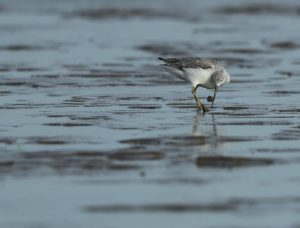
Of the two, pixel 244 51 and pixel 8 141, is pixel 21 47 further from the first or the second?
pixel 8 141

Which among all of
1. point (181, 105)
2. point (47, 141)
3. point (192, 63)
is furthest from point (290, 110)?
point (47, 141)

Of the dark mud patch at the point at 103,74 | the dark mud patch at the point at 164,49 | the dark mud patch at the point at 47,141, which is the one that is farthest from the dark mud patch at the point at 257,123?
the dark mud patch at the point at 164,49

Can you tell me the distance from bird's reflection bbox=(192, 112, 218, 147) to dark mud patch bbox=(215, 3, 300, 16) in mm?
25557

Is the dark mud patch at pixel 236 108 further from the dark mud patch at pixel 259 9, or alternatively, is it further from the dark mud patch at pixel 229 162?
the dark mud patch at pixel 259 9

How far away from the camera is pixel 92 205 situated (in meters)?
10.0

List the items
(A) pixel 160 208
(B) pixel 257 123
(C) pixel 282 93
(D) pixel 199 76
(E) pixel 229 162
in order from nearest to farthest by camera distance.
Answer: (A) pixel 160 208, (E) pixel 229 162, (B) pixel 257 123, (D) pixel 199 76, (C) pixel 282 93

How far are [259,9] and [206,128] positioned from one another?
3045 centimetres

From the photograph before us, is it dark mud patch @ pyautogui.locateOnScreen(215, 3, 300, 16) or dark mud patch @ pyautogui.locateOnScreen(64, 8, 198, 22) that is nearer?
dark mud patch @ pyautogui.locateOnScreen(64, 8, 198, 22)

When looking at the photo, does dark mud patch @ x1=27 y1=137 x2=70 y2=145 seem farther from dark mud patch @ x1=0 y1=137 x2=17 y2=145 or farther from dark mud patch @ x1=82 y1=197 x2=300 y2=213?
dark mud patch @ x1=82 y1=197 x2=300 y2=213

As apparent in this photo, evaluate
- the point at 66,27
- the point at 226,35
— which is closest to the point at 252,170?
the point at 226,35

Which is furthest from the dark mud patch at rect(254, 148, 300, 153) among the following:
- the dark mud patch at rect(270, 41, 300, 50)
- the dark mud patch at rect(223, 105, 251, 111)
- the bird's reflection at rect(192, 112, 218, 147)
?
the dark mud patch at rect(270, 41, 300, 50)

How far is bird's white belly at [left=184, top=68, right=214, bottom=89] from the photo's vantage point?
17234 mm

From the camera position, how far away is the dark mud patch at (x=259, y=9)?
140 feet

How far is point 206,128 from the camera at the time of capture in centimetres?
1495
